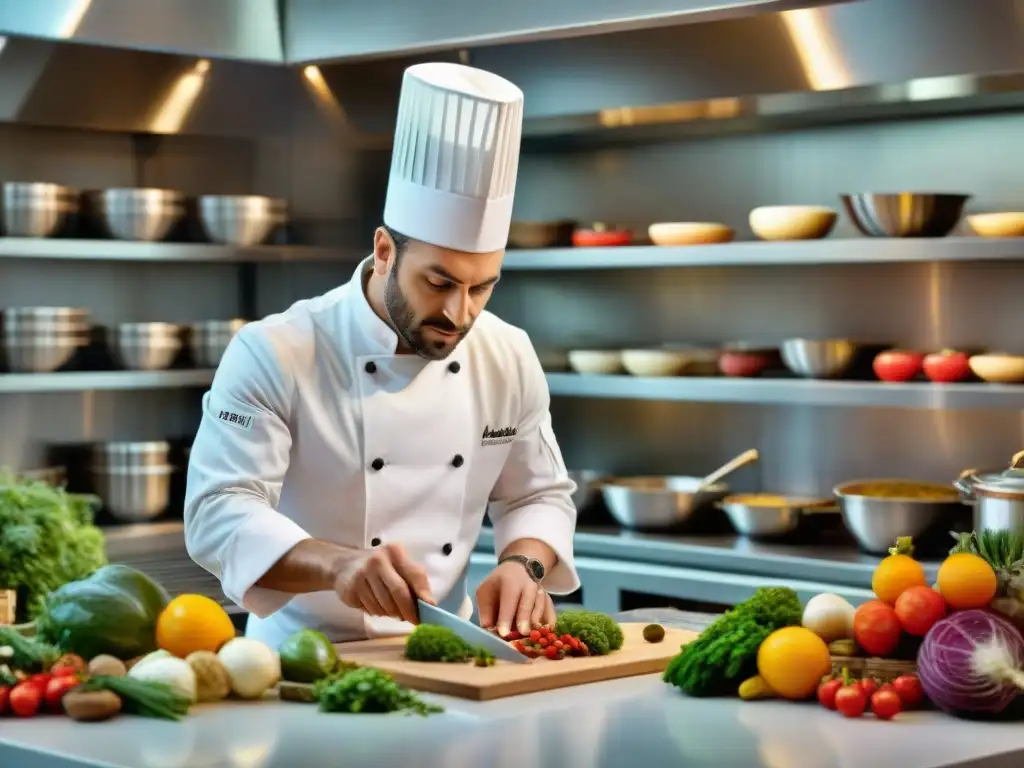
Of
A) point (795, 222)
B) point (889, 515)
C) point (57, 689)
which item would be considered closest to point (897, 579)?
point (57, 689)

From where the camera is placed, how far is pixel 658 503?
4699mm

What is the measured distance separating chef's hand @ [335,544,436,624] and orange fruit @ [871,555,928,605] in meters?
0.68

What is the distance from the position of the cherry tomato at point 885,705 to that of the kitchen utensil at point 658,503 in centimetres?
242

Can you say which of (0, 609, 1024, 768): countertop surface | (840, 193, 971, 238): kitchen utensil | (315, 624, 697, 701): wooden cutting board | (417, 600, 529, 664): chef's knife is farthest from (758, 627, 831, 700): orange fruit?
(840, 193, 971, 238): kitchen utensil

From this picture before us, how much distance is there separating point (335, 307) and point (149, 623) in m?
0.75

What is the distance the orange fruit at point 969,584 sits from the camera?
7.64ft

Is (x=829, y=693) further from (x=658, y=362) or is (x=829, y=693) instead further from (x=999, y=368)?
(x=658, y=362)

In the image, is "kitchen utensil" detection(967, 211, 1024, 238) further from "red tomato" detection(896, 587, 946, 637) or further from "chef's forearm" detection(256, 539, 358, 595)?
"chef's forearm" detection(256, 539, 358, 595)

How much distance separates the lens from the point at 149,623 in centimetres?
252

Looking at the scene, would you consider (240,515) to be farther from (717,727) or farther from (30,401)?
(30,401)

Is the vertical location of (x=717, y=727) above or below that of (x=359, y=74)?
below

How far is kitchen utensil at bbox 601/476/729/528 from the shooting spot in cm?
470

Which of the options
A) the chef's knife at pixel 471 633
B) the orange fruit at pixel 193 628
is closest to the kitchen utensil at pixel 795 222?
the chef's knife at pixel 471 633

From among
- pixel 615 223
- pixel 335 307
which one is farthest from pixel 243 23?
pixel 335 307
